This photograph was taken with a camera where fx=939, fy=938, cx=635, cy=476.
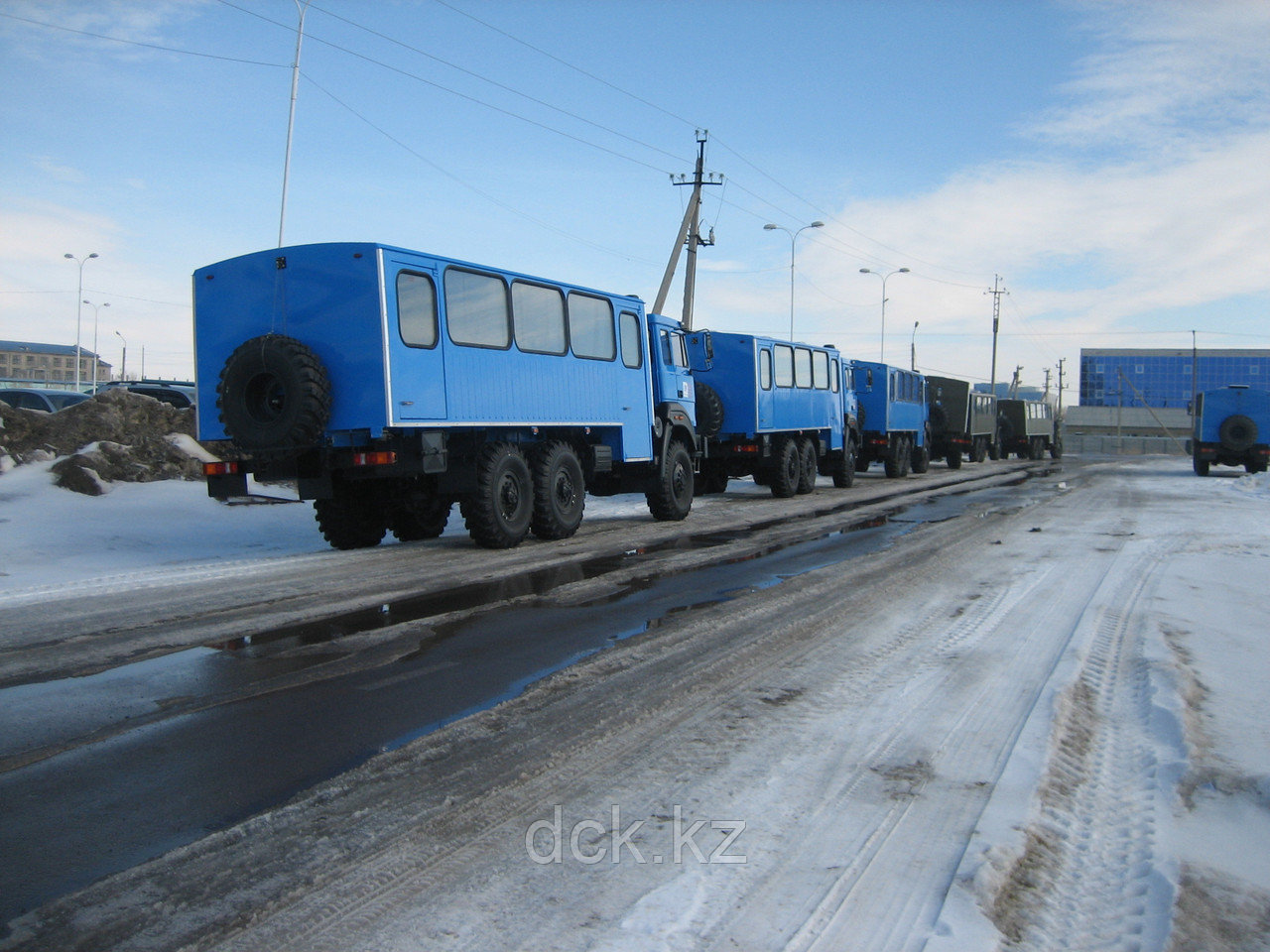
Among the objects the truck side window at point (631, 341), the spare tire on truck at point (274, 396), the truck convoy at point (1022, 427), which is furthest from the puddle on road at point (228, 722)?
the truck convoy at point (1022, 427)

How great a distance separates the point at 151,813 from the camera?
11.1 feet

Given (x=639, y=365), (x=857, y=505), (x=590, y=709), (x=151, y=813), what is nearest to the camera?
(x=151, y=813)

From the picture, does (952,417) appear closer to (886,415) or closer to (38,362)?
(886,415)

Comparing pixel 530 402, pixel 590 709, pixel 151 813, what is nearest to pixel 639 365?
pixel 530 402

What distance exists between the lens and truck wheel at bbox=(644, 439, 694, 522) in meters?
14.3

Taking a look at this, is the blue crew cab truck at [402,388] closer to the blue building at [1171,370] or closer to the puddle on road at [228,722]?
the puddle on road at [228,722]

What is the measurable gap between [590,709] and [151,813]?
199cm

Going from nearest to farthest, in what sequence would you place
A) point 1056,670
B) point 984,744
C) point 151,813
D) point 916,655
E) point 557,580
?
1. point 151,813
2. point 984,744
3. point 1056,670
4. point 916,655
5. point 557,580

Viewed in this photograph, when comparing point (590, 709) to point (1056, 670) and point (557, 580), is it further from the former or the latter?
point (557, 580)

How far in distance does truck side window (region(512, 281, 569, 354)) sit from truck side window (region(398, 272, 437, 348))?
54.8 inches

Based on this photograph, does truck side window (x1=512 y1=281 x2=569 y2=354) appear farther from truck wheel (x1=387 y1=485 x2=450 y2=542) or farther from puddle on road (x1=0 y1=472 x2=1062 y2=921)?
puddle on road (x1=0 y1=472 x2=1062 y2=921)

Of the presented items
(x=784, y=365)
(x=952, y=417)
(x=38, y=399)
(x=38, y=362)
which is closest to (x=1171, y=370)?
(x=952, y=417)

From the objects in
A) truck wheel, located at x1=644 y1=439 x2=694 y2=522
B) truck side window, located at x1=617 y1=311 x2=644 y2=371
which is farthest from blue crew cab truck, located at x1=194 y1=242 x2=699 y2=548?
truck wheel, located at x1=644 y1=439 x2=694 y2=522

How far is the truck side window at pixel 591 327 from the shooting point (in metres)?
12.4
